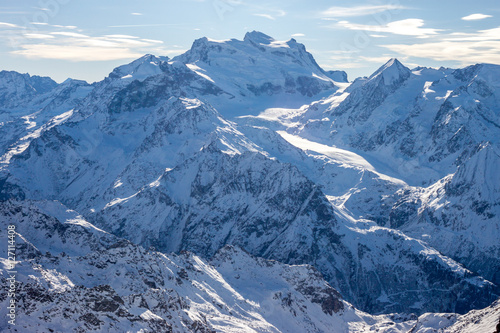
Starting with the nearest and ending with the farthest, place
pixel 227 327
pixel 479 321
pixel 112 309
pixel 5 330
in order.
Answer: pixel 5 330 → pixel 112 309 → pixel 479 321 → pixel 227 327

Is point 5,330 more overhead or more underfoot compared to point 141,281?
more overhead

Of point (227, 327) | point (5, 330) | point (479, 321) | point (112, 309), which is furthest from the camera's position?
point (227, 327)

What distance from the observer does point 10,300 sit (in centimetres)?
13825

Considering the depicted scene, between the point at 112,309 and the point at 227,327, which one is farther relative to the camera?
the point at 227,327

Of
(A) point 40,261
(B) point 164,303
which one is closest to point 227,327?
(B) point 164,303

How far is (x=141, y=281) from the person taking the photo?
7687 inches

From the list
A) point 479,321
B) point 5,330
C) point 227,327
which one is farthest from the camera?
point 227,327

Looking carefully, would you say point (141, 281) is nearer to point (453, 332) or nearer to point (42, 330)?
point (42, 330)

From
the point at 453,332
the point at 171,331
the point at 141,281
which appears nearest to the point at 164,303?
the point at 171,331

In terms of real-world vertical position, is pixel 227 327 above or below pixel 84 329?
below

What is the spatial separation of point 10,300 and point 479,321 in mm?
132568

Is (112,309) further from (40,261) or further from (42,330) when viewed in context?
(40,261)

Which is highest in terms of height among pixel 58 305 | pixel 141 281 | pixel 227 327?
pixel 58 305

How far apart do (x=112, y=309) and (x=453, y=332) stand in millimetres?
105689
